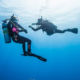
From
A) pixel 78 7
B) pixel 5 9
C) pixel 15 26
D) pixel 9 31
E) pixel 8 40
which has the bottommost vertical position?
pixel 8 40

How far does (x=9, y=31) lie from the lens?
13.6 ft

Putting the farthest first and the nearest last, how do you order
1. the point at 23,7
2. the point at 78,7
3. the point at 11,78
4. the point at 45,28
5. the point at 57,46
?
the point at 57,46, the point at 11,78, the point at 78,7, the point at 23,7, the point at 45,28

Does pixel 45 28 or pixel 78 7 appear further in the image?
pixel 78 7

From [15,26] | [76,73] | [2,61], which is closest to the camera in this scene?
[15,26]

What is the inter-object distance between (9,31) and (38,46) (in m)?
87.9

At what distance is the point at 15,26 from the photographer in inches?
155

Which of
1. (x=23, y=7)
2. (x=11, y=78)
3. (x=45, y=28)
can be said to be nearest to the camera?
(x=45, y=28)

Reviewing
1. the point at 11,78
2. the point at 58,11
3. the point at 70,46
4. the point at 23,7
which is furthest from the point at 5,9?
the point at 70,46

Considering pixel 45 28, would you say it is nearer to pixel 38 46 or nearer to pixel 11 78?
pixel 11 78

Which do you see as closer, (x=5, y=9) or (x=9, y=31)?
(x=9, y=31)

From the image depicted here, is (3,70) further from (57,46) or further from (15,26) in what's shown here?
(57,46)

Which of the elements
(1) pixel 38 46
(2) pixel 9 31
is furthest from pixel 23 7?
(1) pixel 38 46

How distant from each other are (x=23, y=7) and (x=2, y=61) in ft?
181

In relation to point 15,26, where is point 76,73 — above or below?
below
